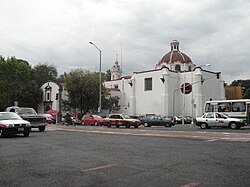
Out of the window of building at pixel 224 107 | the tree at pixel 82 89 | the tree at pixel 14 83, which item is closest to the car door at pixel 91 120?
the window of building at pixel 224 107

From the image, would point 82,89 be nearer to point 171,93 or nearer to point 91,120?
point 91,120

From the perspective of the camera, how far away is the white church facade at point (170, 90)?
2655 inches

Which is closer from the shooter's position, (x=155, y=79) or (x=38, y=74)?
(x=155, y=79)

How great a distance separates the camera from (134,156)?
1052cm

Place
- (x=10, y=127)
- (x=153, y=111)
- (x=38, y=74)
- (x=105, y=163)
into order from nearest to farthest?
(x=105, y=163) → (x=10, y=127) → (x=153, y=111) → (x=38, y=74)

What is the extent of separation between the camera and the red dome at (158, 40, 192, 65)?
7769 centimetres

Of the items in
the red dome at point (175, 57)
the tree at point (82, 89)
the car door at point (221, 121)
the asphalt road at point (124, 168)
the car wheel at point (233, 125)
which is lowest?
the asphalt road at point (124, 168)

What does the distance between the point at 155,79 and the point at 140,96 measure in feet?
18.0

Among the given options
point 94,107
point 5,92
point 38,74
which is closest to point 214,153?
point 94,107

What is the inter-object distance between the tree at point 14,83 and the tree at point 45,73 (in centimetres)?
1785

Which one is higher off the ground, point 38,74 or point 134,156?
point 38,74

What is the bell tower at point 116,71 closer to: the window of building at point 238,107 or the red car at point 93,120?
the red car at point 93,120

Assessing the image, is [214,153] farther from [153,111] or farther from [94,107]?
[153,111]

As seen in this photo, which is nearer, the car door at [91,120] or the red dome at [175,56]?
the car door at [91,120]
